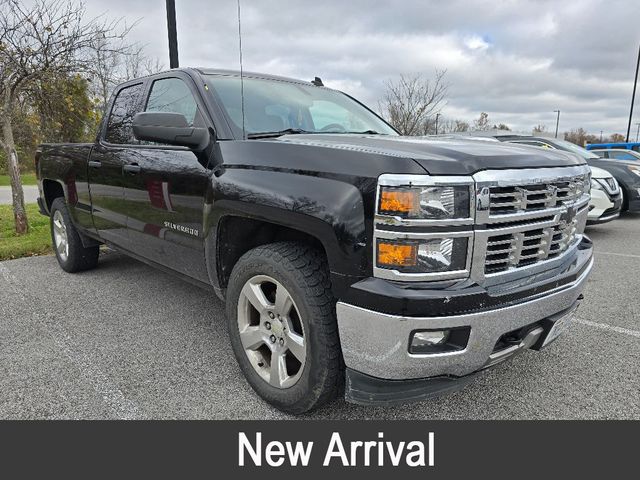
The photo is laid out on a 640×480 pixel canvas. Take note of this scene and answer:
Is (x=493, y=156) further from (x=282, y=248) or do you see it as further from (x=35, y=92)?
(x=35, y=92)

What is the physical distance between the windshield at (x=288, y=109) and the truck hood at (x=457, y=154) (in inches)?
24.0

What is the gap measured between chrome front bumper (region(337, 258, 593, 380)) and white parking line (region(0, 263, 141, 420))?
128cm

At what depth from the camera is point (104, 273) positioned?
4988 millimetres

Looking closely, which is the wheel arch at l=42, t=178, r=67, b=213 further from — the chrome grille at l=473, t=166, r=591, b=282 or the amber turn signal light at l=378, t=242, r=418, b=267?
the chrome grille at l=473, t=166, r=591, b=282

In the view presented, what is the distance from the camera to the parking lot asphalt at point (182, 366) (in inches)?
94.8

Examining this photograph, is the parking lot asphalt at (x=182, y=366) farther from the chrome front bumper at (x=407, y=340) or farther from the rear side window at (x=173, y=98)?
the rear side window at (x=173, y=98)

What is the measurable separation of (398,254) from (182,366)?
1.79 meters

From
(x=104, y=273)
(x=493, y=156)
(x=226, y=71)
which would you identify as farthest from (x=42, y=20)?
(x=493, y=156)

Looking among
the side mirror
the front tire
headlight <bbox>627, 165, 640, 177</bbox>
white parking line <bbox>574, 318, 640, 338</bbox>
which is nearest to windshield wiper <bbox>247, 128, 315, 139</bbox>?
the side mirror

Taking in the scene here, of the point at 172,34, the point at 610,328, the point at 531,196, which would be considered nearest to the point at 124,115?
the point at 172,34

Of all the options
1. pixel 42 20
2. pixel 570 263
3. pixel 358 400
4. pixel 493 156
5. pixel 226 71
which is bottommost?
pixel 358 400

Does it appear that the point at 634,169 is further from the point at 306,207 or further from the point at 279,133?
the point at 306,207

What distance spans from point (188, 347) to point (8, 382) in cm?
105

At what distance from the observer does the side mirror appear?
249 cm
